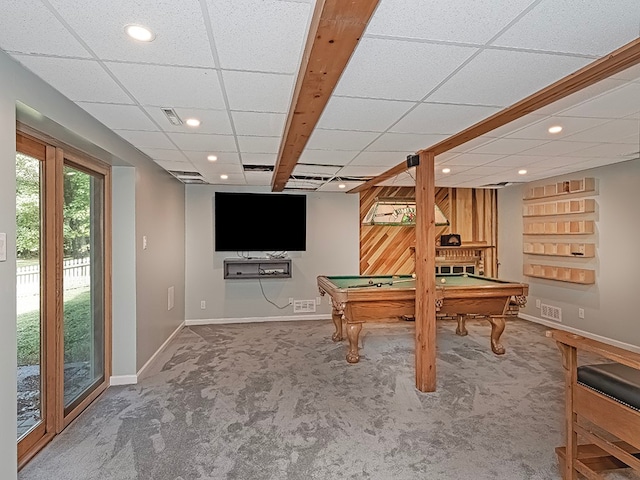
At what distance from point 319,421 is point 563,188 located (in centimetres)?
484

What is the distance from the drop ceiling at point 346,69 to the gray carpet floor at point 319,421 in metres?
2.23

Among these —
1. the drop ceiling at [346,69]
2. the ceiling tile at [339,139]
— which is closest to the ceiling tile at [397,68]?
the drop ceiling at [346,69]

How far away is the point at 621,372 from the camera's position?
6.25 feet

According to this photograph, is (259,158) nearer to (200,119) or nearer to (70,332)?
(200,119)

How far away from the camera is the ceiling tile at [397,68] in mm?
1709

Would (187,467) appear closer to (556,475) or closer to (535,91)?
(556,475)

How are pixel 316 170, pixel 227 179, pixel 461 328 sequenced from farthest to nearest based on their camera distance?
pixel 227 179, pixel 461 328, pixel 316 170

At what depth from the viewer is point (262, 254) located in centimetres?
622

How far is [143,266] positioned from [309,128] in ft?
7.58

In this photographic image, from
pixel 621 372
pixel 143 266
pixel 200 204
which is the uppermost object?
pixel 200 204

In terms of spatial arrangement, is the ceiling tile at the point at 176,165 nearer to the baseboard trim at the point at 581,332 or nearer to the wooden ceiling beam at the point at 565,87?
the wooden ceiling beam at the point at 565,87

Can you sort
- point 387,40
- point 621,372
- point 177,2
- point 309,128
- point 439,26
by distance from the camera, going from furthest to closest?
1. point 309,128
2. point 621,372
3. point 387,40
4. point 439,26
5. point 177,2

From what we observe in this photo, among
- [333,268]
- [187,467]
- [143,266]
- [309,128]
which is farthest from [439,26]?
[333,268]

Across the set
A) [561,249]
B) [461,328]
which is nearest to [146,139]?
[461,328]
